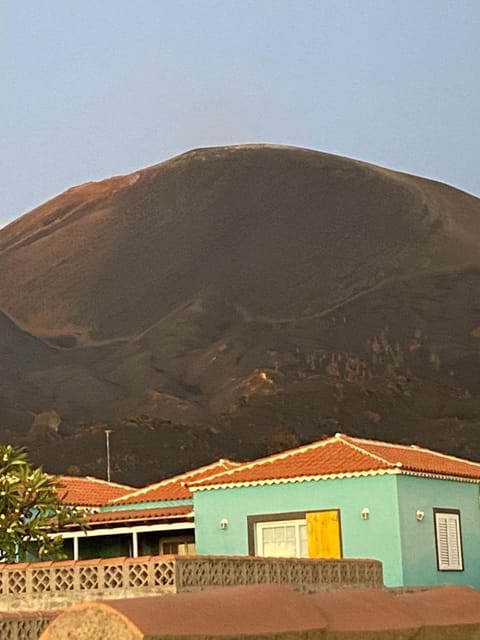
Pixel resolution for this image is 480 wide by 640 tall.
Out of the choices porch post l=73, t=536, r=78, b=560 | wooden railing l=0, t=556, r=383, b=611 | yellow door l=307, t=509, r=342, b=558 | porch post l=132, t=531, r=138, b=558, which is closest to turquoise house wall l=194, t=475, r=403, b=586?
yellow door l=307, t=509, r=342, b=558

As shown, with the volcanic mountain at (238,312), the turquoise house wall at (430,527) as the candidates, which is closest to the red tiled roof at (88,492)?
the turquoise house wall at (430,527)

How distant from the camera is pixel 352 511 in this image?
2786cm

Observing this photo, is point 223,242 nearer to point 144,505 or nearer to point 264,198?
point 264,198

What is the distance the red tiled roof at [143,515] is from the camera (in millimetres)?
31188

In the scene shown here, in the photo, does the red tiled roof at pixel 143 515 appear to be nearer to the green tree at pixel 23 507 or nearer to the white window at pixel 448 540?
the white window at pixel 448 540

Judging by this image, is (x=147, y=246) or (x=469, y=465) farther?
(x=147, y=246)

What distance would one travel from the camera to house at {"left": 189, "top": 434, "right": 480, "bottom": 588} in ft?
90.1

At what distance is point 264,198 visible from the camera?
146 metres

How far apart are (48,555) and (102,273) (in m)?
117

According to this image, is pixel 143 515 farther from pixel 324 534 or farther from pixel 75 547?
pixel 324 534

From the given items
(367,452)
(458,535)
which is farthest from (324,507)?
(458,535)

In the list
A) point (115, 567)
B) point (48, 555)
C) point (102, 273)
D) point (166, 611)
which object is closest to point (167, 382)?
point (102, 273)

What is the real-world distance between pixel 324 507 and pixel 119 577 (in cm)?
1148

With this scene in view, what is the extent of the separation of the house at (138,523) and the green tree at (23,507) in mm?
6888
